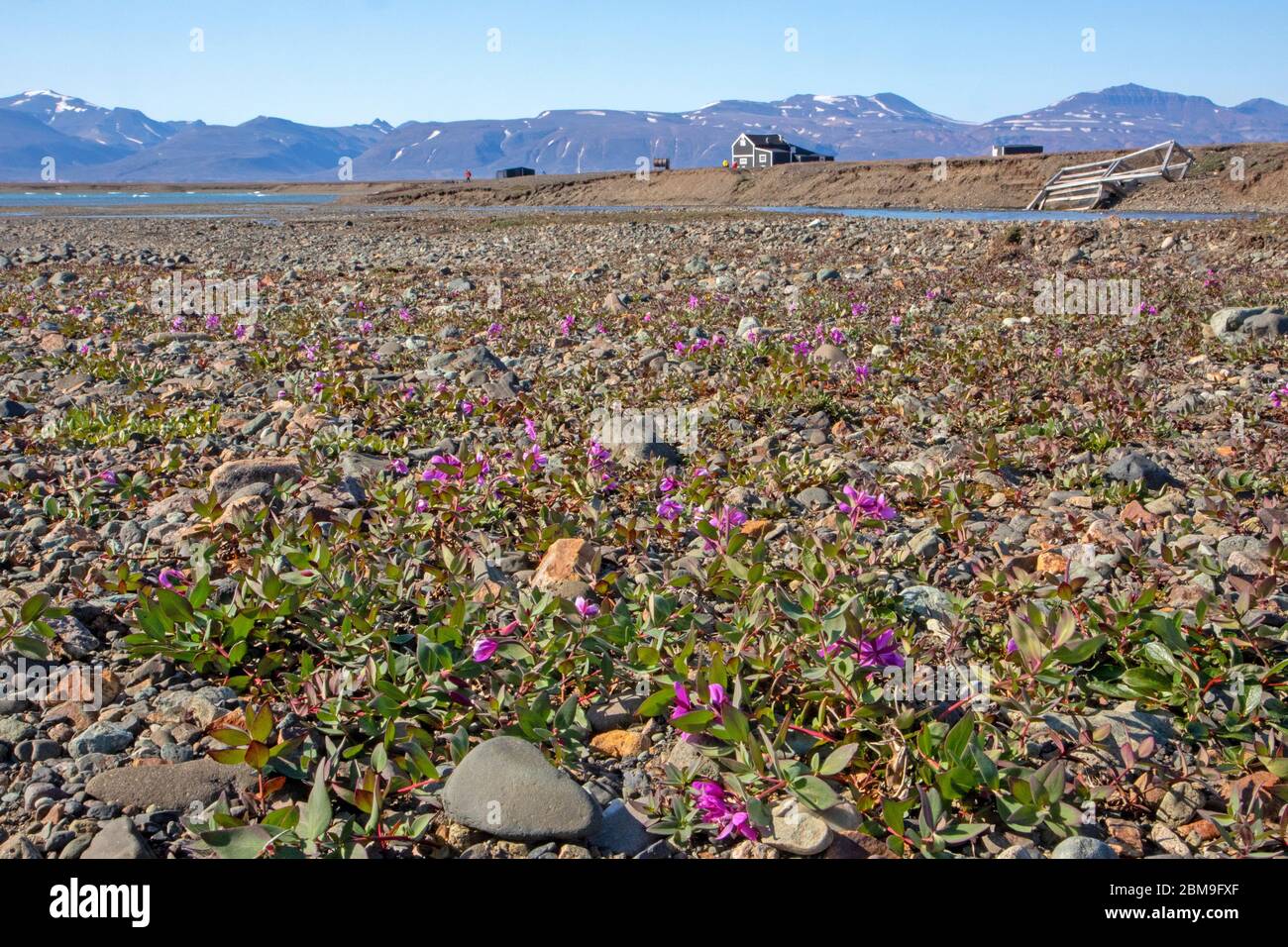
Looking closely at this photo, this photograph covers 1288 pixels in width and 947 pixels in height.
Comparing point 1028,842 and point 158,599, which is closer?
point 1028,842

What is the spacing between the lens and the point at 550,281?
14.7 metres

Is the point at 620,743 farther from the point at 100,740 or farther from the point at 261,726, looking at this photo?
the point at 100,740

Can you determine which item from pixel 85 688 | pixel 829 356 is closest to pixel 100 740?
pixel 85 688

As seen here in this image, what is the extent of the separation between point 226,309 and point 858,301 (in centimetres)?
842

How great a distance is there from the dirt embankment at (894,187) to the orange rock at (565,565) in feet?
117

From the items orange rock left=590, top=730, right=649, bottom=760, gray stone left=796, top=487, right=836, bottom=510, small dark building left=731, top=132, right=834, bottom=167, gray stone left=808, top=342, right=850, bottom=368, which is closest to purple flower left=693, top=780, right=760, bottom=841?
orange rock left=590, top=730, right=649, bottom=760

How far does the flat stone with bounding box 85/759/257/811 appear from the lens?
2.63 metres

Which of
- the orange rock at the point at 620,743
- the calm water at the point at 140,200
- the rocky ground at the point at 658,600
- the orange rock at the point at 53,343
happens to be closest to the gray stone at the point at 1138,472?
the rocky ground at the point at 658,600

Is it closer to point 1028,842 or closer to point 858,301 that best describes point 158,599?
point 1028,842

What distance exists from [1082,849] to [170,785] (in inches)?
100

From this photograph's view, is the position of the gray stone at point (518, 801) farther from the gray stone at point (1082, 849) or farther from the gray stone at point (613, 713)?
the gray stone at point (1082, 849)

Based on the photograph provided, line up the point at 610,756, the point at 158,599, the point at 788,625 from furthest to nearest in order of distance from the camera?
the point at 788,625, the point at 158,599, the point at 610,756
